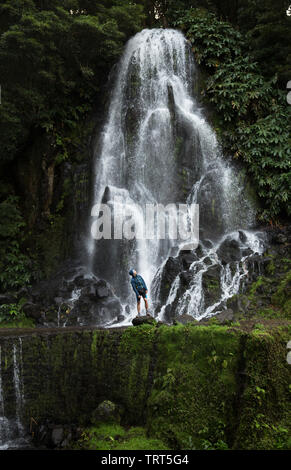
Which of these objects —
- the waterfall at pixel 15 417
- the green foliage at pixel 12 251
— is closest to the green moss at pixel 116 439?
the waterfall at pixel 15 417

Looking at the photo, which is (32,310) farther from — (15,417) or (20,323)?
(15,417)

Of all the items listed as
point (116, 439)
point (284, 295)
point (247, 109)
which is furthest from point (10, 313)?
point (247, 109)

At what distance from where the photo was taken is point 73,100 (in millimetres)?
15375

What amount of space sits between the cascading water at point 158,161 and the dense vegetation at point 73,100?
2.28 feet

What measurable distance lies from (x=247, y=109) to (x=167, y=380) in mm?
11049

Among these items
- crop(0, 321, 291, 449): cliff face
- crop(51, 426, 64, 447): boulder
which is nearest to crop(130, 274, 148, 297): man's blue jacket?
crop(0, 321, 291, 449): cliff face

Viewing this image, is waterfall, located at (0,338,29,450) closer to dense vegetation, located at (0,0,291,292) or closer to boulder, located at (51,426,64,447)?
boulder, located at (51,426,64,447)

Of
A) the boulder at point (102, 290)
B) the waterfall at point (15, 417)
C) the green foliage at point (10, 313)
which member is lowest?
the waterfall at point (15, 417)

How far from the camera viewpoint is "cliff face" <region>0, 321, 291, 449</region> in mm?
5426

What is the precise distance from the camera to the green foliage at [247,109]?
1245 centimetres

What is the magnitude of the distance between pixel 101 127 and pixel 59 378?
33.9 feet

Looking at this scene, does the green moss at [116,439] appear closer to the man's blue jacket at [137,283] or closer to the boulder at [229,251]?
the man's blue jacket at [137,283]
